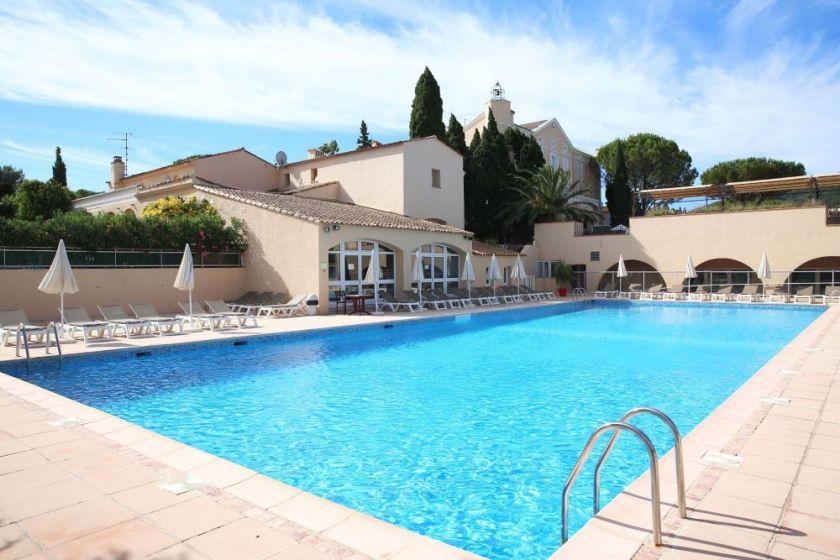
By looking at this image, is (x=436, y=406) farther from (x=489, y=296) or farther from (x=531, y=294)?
(x=531, y=294)

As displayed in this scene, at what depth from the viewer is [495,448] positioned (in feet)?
20.0

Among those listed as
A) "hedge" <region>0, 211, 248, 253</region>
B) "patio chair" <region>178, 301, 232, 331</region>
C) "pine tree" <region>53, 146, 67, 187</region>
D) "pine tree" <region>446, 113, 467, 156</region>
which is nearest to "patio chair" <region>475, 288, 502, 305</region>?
"hedge" <region>0, 211, 248, 253</region>

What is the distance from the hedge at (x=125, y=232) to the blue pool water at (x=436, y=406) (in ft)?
24.6

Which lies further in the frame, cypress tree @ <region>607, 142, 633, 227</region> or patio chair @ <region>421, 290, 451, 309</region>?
cypress tree @ <region>607, 142, 633, 227</region>

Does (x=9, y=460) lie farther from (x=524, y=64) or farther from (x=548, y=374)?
(x=524, y=64)

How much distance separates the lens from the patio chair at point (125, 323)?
12.6m

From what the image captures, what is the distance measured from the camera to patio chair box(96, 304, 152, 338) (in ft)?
41.5

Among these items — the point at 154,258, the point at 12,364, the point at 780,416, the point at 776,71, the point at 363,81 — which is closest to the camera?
the point at 780,416

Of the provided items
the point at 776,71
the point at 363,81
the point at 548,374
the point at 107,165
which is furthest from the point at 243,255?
the point at 107,165

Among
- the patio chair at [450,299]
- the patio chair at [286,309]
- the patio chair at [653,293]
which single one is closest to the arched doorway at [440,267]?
the patio chair at [450,299]

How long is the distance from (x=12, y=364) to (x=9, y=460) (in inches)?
229

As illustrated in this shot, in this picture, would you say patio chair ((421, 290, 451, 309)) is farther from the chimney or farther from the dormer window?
the chimney

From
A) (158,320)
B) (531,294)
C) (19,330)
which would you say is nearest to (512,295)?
(531,294)

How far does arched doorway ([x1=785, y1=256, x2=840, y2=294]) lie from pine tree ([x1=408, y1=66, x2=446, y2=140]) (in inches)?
745
